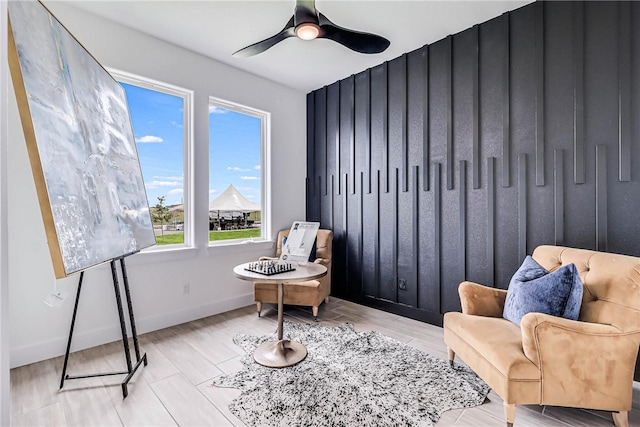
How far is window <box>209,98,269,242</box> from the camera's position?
376cm

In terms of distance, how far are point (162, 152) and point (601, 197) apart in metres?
3.85

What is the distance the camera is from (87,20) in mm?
2688

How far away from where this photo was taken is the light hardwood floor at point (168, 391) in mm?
1803

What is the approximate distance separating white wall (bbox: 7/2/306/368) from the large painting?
833mm

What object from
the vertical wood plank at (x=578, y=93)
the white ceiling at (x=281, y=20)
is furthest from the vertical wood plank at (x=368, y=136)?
the vertical wood plank at (x=578, y=93)

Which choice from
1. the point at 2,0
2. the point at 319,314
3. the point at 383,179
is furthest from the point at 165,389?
the point at 383,179

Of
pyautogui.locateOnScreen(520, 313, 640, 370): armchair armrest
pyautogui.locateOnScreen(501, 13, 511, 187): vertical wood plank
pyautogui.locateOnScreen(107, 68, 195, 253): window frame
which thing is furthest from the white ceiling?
pyautogui.locateOnScreen(520, 313, 640, 370): armchair armrest

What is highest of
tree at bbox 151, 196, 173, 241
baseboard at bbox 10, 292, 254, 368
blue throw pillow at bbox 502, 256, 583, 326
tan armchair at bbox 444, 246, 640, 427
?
tree at bbox 151, 196, 173, 241

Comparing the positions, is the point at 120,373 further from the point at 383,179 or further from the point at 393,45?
the point at 393,45

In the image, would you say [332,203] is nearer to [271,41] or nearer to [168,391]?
[271,41]

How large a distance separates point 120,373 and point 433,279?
2790 mm

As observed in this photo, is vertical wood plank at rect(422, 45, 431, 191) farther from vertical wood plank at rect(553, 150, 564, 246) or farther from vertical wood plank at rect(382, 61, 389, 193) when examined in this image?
vertical wood plank at rect(553, 150, 564, 246)

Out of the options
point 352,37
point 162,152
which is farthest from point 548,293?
point 162,152

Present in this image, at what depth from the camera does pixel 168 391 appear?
2.07 m
